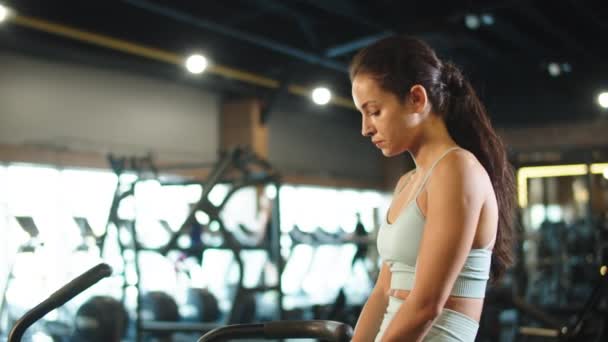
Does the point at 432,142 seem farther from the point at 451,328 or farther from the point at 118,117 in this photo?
the point at 118,117

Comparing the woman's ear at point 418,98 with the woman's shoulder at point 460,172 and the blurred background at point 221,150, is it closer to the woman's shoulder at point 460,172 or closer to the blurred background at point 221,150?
the woman's shoulder at point 460,172

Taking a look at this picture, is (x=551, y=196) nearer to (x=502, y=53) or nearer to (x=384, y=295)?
(x=502, y=53)

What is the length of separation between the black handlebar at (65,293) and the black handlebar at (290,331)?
0.26m

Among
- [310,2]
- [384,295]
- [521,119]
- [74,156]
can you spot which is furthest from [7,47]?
[521,119]

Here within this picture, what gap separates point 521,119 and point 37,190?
825cm

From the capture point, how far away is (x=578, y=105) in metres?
11.5

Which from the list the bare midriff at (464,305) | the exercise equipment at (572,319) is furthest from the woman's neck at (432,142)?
the exercise equipment at (572,319)

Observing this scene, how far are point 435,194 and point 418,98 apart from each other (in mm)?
181

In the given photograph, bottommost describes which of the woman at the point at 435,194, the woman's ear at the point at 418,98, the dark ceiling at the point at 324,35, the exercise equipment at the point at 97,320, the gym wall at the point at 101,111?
the exercise equipment at the point at 97,320

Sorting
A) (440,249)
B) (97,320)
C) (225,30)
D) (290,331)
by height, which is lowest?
(97,320)

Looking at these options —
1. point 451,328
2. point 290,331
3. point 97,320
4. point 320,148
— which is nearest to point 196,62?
point 97,320

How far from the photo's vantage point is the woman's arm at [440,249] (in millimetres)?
1095

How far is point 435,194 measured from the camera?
113cm

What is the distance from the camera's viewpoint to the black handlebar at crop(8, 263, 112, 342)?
4.55 ft
